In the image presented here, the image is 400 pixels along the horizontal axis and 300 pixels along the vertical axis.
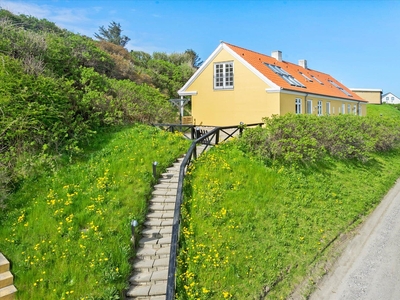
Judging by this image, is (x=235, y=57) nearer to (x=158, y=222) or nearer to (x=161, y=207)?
(x=161, y=207)

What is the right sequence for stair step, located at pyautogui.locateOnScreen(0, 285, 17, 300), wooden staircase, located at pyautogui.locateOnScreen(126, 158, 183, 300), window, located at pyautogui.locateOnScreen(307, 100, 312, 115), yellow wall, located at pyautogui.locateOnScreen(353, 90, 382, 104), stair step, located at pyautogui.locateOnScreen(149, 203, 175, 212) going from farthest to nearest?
yellow wall, located at pyautogui.locateOnScreen(353, 90, 382, 104) → window, located at pyautogui.locateOnScreen(307, 100, 312, 115) → stair step, located at pyautogui.locateOnScreen(149, 203, 175, 212) → wooden staircase, located at pyautogui.locateOnScreen(126, 158, 183, 300) → stair step, located at pyautogui.locateOnScreen(0, 285, 17, 300)

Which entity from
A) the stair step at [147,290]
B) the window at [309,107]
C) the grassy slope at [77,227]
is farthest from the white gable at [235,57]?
the stair step at [147,290]

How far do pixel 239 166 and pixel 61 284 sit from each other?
7484 mm

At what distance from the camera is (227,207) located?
9.33 m

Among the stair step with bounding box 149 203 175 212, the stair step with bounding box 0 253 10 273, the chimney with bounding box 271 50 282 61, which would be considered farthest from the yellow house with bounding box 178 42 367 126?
the stair step with bounding box 0 253 10 273

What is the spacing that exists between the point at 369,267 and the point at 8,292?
918 cm

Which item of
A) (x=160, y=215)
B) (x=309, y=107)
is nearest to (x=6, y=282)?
(x=160, y=215)

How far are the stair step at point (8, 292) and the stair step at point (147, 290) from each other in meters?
2.30

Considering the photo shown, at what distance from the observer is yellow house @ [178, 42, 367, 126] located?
63.7ft

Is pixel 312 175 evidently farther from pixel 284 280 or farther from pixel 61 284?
pixel 61 284

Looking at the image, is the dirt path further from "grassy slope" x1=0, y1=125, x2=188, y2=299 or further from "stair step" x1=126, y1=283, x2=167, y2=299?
"grassy slope" x1=0, y1=125, x2=188, y2=299

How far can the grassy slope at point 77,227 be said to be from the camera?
6227 mm

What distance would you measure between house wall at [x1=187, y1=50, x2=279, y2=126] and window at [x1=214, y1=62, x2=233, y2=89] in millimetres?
302

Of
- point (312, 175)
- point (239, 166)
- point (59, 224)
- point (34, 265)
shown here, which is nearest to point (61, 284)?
point (34, 265)
